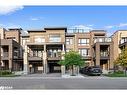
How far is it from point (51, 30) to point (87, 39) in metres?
8.17

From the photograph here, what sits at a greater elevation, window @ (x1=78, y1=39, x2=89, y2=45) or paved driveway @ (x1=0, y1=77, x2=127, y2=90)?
window @ (x1=78, y1=39, x2=89, y2=45)

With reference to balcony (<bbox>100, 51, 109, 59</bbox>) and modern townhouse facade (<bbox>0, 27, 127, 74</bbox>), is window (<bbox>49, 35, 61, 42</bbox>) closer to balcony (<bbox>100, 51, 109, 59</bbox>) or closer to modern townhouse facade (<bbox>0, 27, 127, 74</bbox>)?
modern townhouse facade (<bbox>0, 27, 127, 74</bbox>)

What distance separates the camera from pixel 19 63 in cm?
5975

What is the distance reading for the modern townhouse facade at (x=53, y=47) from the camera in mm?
55594

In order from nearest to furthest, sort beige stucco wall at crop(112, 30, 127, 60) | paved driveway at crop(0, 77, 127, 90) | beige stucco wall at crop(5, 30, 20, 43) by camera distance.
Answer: paved driveway at crop(0, 77, 127, 90), beige stucco wall at crop(112, 30, 127, 60), beige stucco wall at crop(5, 30, 20, 43)

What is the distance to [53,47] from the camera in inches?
2275

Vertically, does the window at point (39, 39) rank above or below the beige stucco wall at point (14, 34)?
below

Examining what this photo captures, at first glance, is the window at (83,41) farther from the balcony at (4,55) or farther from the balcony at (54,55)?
the balcony at (4,55)

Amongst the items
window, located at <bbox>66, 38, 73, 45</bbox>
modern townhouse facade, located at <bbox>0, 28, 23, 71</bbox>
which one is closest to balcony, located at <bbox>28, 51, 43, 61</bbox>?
modern townhouse facade, located at <bbox>0, 28, 23, 71</bbox>

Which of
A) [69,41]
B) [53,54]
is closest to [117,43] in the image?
[69,41]

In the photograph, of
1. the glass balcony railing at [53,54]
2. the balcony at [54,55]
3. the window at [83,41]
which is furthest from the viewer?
the window at [83,41]

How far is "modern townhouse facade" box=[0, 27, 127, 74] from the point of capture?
5559 cm

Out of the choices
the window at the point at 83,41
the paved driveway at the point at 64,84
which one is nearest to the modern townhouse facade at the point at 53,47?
the window at the point at 83,41
